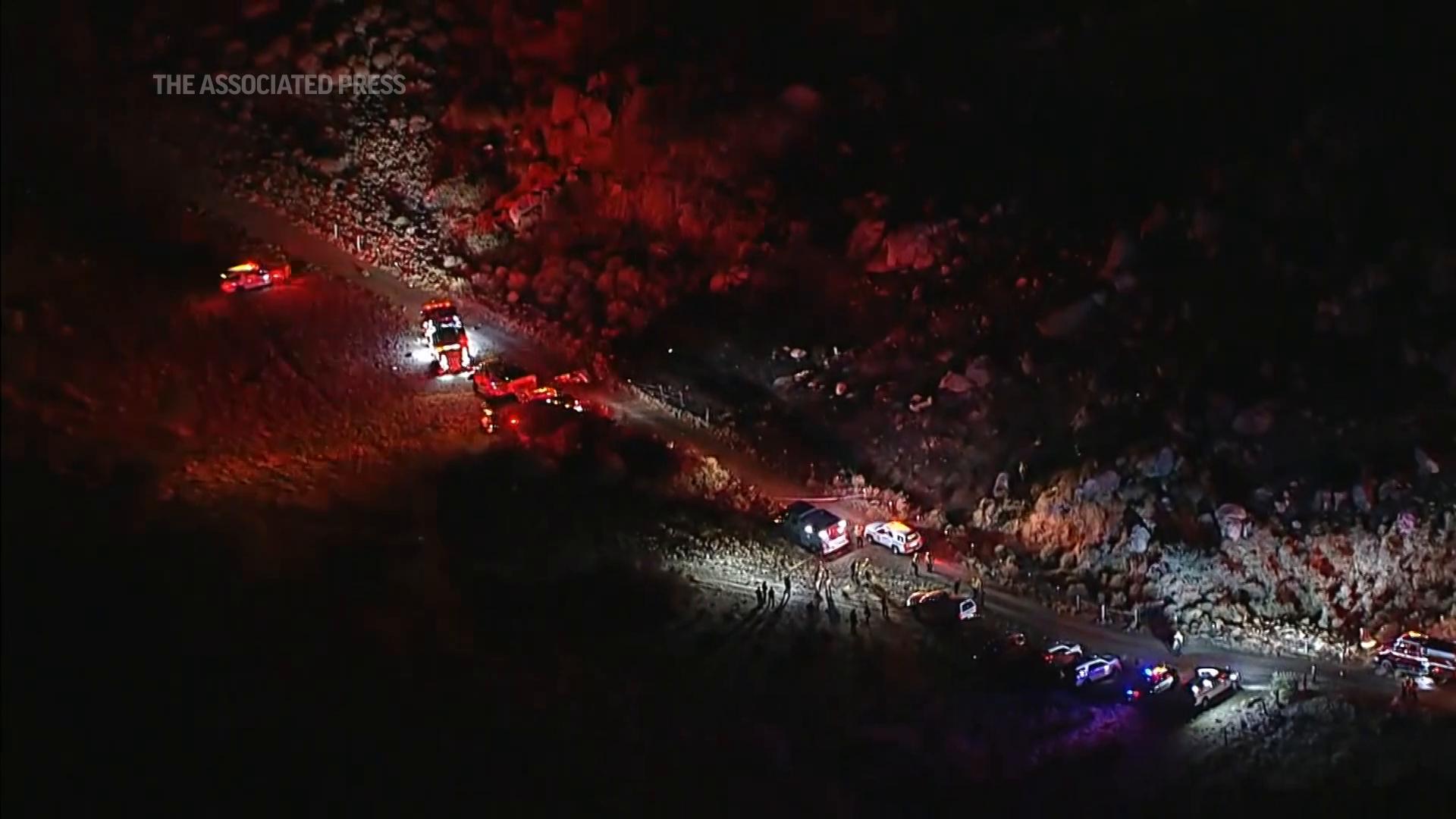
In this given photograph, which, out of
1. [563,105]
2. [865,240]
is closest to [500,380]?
[865,240]

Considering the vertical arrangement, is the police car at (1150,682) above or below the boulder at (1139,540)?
below

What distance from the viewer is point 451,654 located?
1305 centimetres

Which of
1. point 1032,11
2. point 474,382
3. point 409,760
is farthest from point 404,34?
point 409,760

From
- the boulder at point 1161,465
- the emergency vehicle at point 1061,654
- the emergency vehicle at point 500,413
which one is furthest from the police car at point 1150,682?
the emergency vehicle at point 500,413

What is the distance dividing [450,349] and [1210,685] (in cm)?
1225

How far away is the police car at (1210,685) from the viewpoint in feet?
54.3

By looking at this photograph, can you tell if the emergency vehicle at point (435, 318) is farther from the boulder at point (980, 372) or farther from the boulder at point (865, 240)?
the boulder at point (980, 372)

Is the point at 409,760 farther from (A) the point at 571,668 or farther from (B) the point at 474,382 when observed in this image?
(B) the point at 474,382

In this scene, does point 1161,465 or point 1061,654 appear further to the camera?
point 1161,465

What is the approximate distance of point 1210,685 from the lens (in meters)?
16.9

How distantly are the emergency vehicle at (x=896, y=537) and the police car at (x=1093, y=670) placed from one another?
10.3ft

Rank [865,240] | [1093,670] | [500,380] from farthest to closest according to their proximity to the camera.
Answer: [865,240] → [500,380] → [1093,670]

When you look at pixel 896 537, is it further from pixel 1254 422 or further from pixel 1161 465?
pixel 1254 422

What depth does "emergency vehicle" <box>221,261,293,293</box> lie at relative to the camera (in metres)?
19.2
